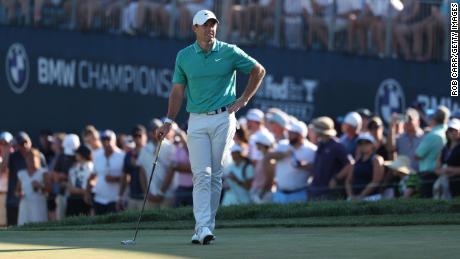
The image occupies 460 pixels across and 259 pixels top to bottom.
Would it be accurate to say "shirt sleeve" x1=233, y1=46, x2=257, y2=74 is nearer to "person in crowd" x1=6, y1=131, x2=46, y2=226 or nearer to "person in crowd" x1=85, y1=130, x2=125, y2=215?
"person in crowd" x1=85, y1=130, x2=125, y2=215

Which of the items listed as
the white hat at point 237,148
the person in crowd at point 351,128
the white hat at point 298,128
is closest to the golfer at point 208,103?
the white hat at point 298,128

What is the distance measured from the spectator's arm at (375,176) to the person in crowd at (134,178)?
12.1 feet

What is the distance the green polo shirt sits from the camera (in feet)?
36.1

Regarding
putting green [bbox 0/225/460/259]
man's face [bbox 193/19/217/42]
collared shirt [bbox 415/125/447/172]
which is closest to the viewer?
putting green [bbox 0/225/460/259]

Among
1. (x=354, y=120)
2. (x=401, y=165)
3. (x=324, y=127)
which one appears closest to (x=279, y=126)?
(x=354, y=120)

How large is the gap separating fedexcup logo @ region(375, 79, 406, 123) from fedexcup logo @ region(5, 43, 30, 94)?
11706mm

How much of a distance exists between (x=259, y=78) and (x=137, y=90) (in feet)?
52.1

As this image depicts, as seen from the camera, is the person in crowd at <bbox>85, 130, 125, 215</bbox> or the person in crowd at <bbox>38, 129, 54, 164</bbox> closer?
the person in crowd at <bbox>85, 130, 125, 215</bbox>

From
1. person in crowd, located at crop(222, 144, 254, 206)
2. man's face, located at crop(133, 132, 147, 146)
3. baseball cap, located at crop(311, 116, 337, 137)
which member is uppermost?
baseball cap, located at crop(311, 116, 337, 137)

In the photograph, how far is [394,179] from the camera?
653 inches

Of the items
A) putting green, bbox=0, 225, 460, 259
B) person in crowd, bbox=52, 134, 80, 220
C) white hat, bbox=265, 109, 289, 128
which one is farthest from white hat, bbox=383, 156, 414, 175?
person in crowd, bbox=52, 134, 80, 220

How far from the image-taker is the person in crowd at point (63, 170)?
1977 cm

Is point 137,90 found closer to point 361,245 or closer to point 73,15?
point 73,15

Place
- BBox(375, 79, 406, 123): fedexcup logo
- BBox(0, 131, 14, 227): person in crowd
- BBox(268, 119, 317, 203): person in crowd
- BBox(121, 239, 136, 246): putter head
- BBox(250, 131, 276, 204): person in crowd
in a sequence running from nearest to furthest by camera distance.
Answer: BBox(121, 239, 136, 246): putter head → BBox(268, 119, 317, 203): person in crowd → BBox(250, 131, 276, 204): person in crowd → BBox(375, 79, 406, 123): fedexcup logo → BBox(0, 131, 14, 227): person in crowd
